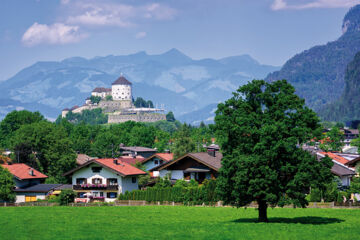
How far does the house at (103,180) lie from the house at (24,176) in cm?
894

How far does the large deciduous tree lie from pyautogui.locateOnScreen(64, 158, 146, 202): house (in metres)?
39.4

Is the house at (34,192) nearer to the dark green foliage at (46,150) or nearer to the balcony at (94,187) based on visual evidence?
the balcony at (94,187)

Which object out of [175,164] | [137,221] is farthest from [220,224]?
[175,164]

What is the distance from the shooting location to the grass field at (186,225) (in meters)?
32.3

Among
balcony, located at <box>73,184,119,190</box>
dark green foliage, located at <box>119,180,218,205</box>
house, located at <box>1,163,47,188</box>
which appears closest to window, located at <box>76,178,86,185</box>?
balcony, located at <box>73,184,119,190</box>

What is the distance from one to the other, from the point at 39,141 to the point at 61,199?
39.6m

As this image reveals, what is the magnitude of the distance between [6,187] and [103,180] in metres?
12.7

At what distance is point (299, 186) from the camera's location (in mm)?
35781

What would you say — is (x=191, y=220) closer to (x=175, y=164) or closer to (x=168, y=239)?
(x=168, y=239)

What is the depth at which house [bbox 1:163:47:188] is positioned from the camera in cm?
8275

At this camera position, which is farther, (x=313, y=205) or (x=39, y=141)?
(x=39, y=141)

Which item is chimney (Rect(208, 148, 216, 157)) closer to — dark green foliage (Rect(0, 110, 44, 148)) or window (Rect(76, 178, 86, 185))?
window (Rect(76, 178, 86, 185))

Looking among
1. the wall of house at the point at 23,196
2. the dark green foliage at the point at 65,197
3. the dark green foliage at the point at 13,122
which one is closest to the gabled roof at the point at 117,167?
the wall of house at the point at 23,196

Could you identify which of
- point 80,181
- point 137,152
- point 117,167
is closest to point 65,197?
point 117,167
